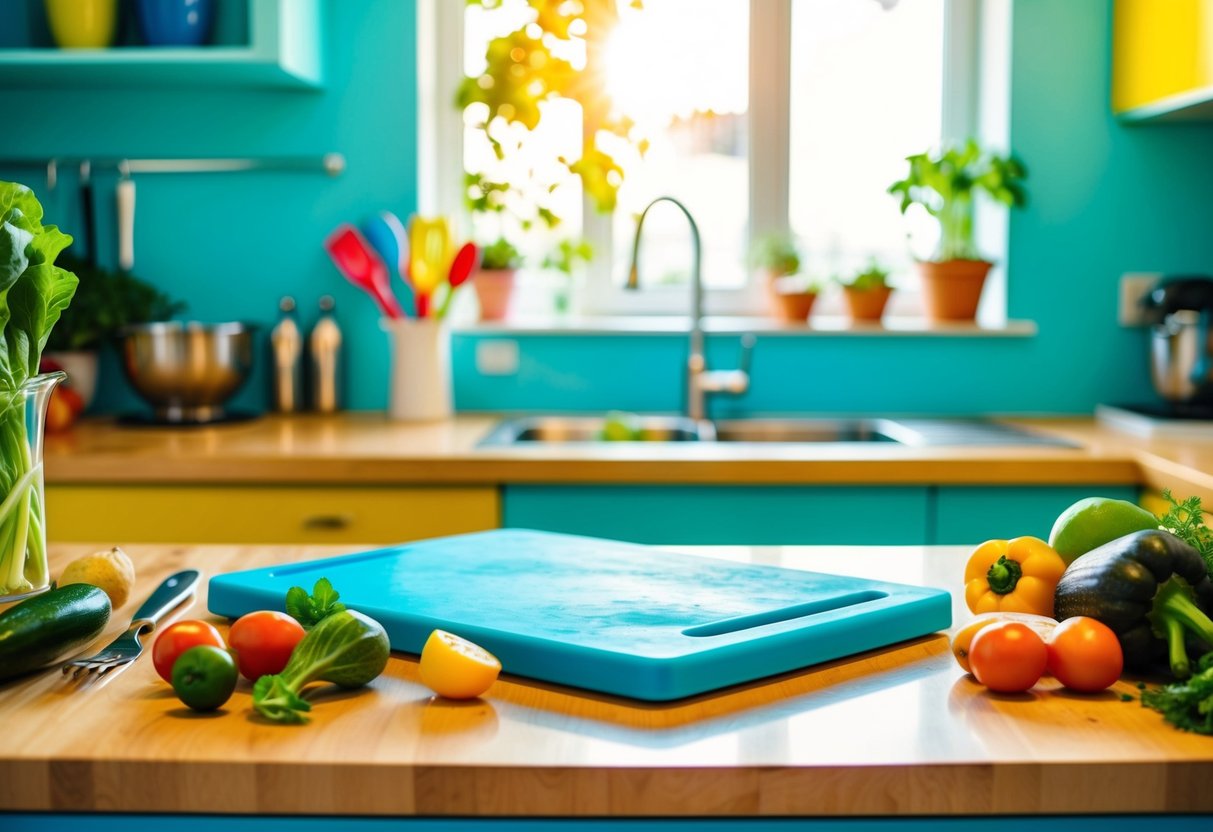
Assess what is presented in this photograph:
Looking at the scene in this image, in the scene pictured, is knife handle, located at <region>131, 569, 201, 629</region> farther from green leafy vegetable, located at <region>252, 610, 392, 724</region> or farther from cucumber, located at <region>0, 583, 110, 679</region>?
green leafy vegetable, located at <region>252, 610, 392, 724</region>

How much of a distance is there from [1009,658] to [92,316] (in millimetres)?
2290

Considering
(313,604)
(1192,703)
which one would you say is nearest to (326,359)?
(313,604)

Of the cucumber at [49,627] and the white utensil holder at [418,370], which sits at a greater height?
the white utensil holder at [418,370]

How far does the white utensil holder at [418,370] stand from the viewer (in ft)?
9.67

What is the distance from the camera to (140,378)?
279cm

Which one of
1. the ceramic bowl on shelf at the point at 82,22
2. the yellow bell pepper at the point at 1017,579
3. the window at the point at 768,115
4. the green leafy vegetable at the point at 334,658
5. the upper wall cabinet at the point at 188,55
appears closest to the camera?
the green leafy vegetable at the point at 334,658

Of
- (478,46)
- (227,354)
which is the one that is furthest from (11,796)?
(478,46)

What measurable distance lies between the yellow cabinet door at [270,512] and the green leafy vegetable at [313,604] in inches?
51.4

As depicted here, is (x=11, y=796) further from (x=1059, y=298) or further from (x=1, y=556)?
(x=1059, y=298)

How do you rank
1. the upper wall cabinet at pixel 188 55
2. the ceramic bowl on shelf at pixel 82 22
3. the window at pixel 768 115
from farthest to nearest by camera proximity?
the window at pixel 768 115, the ceramic bowl on shelf at pixel 82 22, the upper wall cabinet at pixel 188 55

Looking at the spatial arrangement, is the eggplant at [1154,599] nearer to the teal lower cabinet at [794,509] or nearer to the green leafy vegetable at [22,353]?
the green leafy vegetable at [22,353]

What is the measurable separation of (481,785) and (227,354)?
6.74 feet

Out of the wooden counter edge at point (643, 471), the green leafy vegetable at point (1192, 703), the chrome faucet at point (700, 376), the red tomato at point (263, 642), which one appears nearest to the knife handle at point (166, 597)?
the red tomato at point (263, 642)

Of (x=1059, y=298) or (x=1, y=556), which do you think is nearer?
(x=1, y=556)
